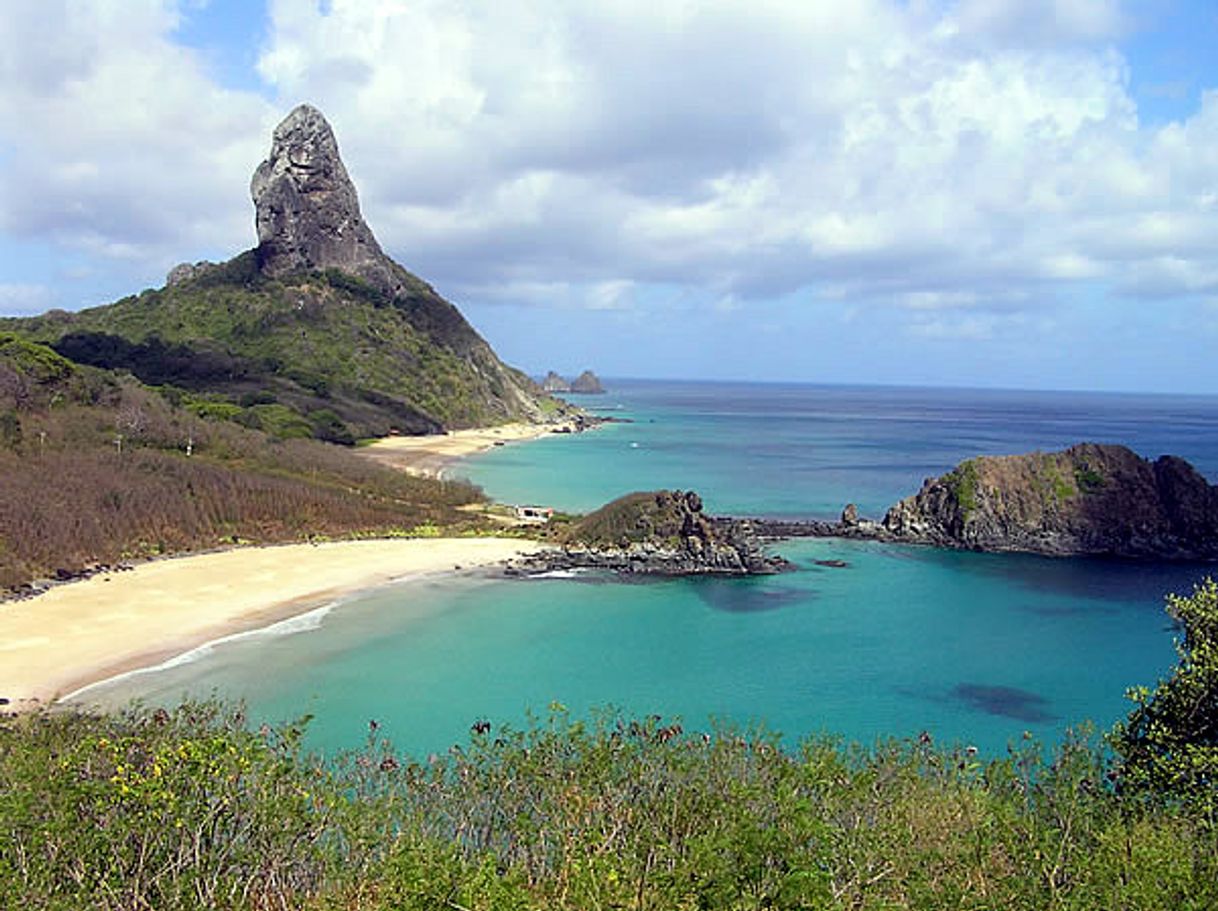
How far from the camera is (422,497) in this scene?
61.7 m

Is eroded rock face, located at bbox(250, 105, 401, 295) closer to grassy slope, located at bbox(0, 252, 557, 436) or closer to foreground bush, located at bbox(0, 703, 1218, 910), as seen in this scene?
grassy slope, located at bbox(0, 252, 557, 436)

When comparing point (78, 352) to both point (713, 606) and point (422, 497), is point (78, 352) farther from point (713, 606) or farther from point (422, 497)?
point (713, 606)

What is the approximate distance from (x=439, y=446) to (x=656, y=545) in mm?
55219

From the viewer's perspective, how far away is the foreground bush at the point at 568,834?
10.6 metres

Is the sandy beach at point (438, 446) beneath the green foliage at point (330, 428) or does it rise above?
beneath

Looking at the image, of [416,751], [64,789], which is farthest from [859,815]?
[416,751]

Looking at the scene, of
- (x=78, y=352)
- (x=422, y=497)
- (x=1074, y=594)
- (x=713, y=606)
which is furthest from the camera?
(x=78, y=352)

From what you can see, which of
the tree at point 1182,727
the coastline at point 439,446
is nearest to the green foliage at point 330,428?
the coastline at point 439,446

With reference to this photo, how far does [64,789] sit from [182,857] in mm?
1905

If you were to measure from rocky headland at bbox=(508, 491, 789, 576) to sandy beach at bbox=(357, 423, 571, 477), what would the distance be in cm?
2657

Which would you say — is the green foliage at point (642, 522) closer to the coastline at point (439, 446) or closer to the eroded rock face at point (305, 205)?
the coastline at point (439, 446)

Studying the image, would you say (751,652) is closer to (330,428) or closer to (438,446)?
(330,428)

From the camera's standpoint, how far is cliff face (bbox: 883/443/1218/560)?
55219 mm

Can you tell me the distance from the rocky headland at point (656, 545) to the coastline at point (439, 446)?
25.0m
